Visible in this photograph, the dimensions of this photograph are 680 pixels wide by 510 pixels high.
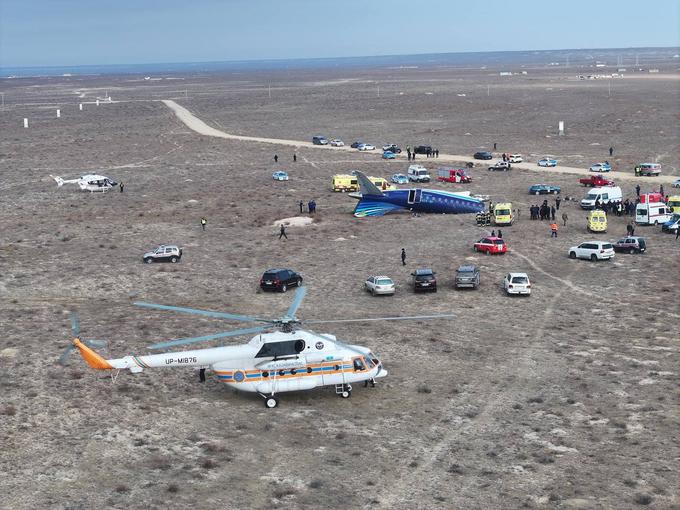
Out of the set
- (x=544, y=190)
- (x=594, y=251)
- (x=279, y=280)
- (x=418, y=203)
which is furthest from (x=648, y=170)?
(x=279, y=280)

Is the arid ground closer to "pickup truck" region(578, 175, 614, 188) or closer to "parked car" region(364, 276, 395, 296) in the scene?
"parked car" region(364, 276, 395, 296)

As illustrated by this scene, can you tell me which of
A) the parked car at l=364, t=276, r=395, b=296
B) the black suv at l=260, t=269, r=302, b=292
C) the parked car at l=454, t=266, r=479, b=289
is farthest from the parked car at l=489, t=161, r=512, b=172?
the black suv at l=260, t=269, r=302, b=292

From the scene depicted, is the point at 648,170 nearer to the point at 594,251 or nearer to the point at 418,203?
the point at 418,203

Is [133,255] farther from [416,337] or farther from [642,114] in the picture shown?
[642,114]

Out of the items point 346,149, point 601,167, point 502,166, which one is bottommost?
point 346,149

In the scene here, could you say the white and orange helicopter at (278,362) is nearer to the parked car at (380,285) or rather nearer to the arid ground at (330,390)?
the arid ground at (330,390)

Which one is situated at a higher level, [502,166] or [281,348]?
[281,348]

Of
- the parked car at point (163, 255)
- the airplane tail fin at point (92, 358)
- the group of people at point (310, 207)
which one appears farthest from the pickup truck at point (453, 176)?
the airplane tail fin at point (92, 358)
